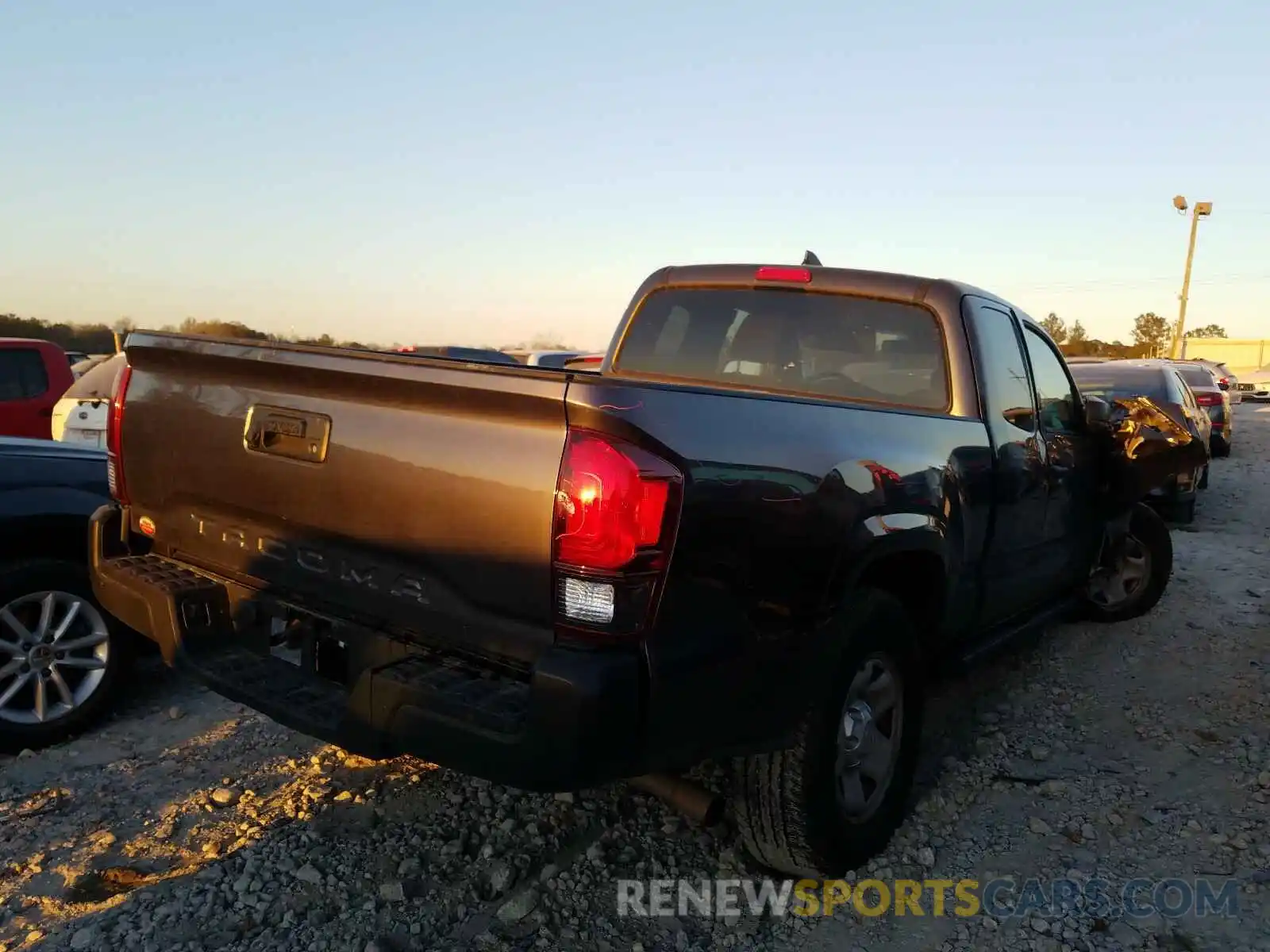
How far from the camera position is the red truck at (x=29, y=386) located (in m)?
7.90

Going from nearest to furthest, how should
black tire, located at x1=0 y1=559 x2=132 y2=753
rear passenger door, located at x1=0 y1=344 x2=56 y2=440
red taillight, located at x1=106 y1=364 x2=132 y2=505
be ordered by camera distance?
red taillight, located at x1=106 y1=364 x2=132 y2=505 → black tire, located at x1=0 y1=559 x2=132 y2=753 → rear passenger door, located at x1=0 y1=344 x2=56 y2=440

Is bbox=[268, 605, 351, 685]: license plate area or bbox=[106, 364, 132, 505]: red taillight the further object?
bbox=[106, 364, 132, 505]: red taillight

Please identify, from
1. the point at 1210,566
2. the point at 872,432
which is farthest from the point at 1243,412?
Answer: the point at 872,432

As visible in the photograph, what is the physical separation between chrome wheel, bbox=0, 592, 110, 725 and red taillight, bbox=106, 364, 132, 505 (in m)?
0.94

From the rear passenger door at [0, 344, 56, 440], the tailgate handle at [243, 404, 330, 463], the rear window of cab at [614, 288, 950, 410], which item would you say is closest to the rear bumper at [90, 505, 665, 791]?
the tailgate handle at [243, 404, 330, 463]

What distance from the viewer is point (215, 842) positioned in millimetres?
3035

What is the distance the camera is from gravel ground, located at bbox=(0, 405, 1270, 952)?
2.69m

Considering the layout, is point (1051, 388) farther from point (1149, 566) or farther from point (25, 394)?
point (25, 394)

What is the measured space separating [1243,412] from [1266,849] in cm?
3038

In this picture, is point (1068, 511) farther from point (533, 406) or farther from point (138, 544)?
point (138, 544)

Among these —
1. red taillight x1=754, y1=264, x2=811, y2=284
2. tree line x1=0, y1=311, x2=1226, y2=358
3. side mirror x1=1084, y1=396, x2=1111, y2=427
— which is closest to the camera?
red taillight x1=754, y1=264, x2=811, y2=284

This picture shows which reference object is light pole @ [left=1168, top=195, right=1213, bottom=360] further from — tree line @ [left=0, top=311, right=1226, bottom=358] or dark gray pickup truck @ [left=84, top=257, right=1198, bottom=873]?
dark gray pickup truck @ [left=84, top=257, right=1198, bottom=873]

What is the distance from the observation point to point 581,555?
2.10 m

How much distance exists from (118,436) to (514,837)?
1899mm
